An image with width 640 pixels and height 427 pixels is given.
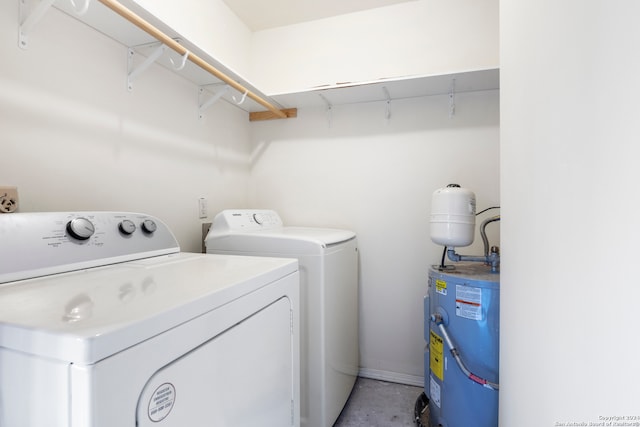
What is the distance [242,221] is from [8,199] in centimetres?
100

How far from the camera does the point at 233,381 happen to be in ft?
2.52

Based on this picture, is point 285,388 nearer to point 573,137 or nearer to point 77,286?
point 77,286

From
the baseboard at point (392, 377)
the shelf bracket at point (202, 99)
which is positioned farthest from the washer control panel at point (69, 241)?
the baseboard at point (392, 377)

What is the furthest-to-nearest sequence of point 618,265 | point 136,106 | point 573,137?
point 136,106, point 573,137, point 618,265

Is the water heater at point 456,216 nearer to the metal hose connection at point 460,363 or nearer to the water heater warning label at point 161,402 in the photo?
the metal hose connection at point 460,363

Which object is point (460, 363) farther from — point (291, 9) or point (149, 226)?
point (291, 9)

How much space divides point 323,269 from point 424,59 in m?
1.65

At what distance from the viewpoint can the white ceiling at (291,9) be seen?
82.8 inches

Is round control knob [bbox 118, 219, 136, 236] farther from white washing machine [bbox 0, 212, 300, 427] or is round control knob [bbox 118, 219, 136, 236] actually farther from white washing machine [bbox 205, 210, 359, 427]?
white washing machine [bbox 205, 210, 359, 427]

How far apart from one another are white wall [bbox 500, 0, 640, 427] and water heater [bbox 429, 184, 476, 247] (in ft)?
1.46

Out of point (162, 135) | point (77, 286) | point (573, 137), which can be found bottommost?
point (77, 286)

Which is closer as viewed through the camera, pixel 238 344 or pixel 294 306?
pixel 238 344

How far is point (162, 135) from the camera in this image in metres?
1.64

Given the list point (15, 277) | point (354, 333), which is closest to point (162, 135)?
point (15, 277)
